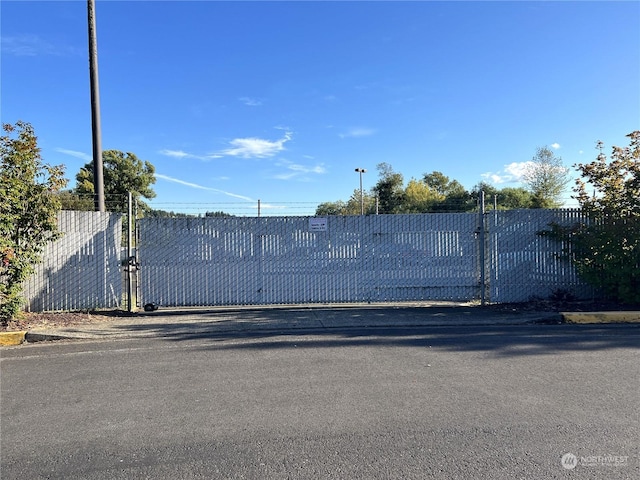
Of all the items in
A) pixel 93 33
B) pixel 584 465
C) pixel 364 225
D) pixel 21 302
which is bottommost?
pixel 584 465

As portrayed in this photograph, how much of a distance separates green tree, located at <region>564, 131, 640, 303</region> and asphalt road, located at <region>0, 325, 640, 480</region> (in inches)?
129

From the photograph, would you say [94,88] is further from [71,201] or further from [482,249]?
[482,249]

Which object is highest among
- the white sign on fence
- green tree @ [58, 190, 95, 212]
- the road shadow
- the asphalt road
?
green tree @ [58, 190, 95, 212]

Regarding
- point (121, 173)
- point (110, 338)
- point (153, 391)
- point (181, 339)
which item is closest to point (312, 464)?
point (153, 391)

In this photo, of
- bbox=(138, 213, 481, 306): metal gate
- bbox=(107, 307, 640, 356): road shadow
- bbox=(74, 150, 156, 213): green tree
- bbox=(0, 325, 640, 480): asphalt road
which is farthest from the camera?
bbox=(74, 150, 156, 213): green tree

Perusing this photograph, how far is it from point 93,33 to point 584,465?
1271 cm

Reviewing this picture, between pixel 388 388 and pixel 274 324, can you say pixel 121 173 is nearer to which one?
pixel 274 324

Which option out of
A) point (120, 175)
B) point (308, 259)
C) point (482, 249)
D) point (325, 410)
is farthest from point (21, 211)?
point (120, 175)

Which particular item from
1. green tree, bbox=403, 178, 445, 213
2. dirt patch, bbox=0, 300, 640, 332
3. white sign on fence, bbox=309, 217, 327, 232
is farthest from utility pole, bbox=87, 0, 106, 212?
green tree, bbox=403, 178, 445, 213

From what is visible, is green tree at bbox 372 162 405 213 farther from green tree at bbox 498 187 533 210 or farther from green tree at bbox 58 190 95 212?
green tree at bbox 58 190 95 212

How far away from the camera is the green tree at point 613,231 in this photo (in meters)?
9.63

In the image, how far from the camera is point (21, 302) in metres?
8.49

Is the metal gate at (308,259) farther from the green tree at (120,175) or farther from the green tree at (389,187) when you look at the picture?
the green tree at (389,187)

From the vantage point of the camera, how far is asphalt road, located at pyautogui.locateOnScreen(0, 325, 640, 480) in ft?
10.9
